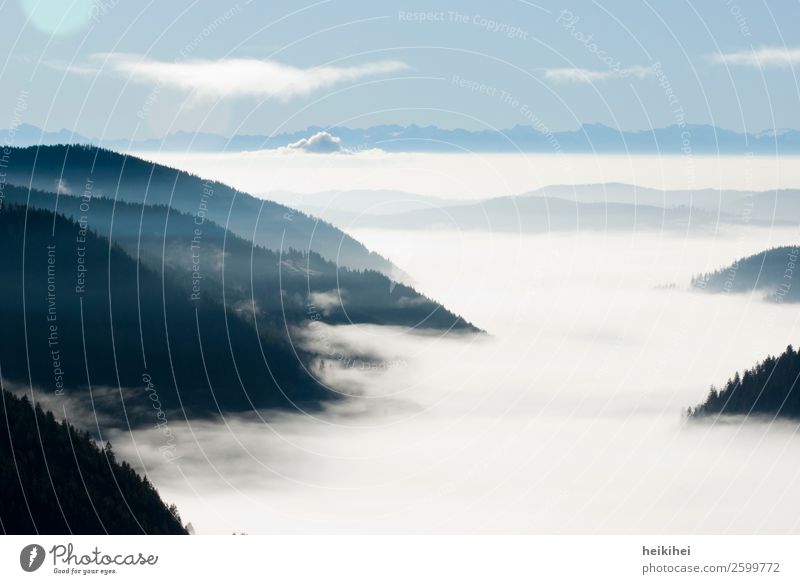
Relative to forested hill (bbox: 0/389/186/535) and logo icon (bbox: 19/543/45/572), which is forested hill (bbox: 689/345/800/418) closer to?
forested hill (bbox: 0/389/186/535)

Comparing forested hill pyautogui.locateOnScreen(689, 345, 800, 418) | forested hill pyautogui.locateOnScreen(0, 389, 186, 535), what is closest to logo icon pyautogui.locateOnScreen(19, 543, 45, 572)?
forested hill pyautogui.locateOnScreen(0, 389, 186, 535)

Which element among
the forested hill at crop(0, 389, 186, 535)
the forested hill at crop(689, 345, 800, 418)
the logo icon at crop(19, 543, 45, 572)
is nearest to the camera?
the logo icon at crop(19, 543, 45, 572)

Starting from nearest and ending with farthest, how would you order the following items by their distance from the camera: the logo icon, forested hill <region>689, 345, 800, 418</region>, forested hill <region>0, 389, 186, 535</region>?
the logo icon
forested hill <region>0, 389, 186, 535</region>
forested hill <region>689, 345, 800, 418</region>

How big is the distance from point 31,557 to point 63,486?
31.1 meters

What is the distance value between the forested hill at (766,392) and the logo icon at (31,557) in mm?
85508

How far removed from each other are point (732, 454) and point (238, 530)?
44.4 meters

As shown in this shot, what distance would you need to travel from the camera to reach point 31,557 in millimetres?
44156

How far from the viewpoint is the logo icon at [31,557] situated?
43969 millimetres

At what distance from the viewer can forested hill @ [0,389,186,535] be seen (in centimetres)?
6338

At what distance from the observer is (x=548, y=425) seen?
80000 mm

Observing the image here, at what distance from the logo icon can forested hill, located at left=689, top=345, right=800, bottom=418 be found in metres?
85.5

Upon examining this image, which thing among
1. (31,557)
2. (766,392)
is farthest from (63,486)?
(766,392)

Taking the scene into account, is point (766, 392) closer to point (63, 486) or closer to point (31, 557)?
point (63, 486)

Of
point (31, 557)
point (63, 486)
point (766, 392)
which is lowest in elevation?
point (31, 557)
